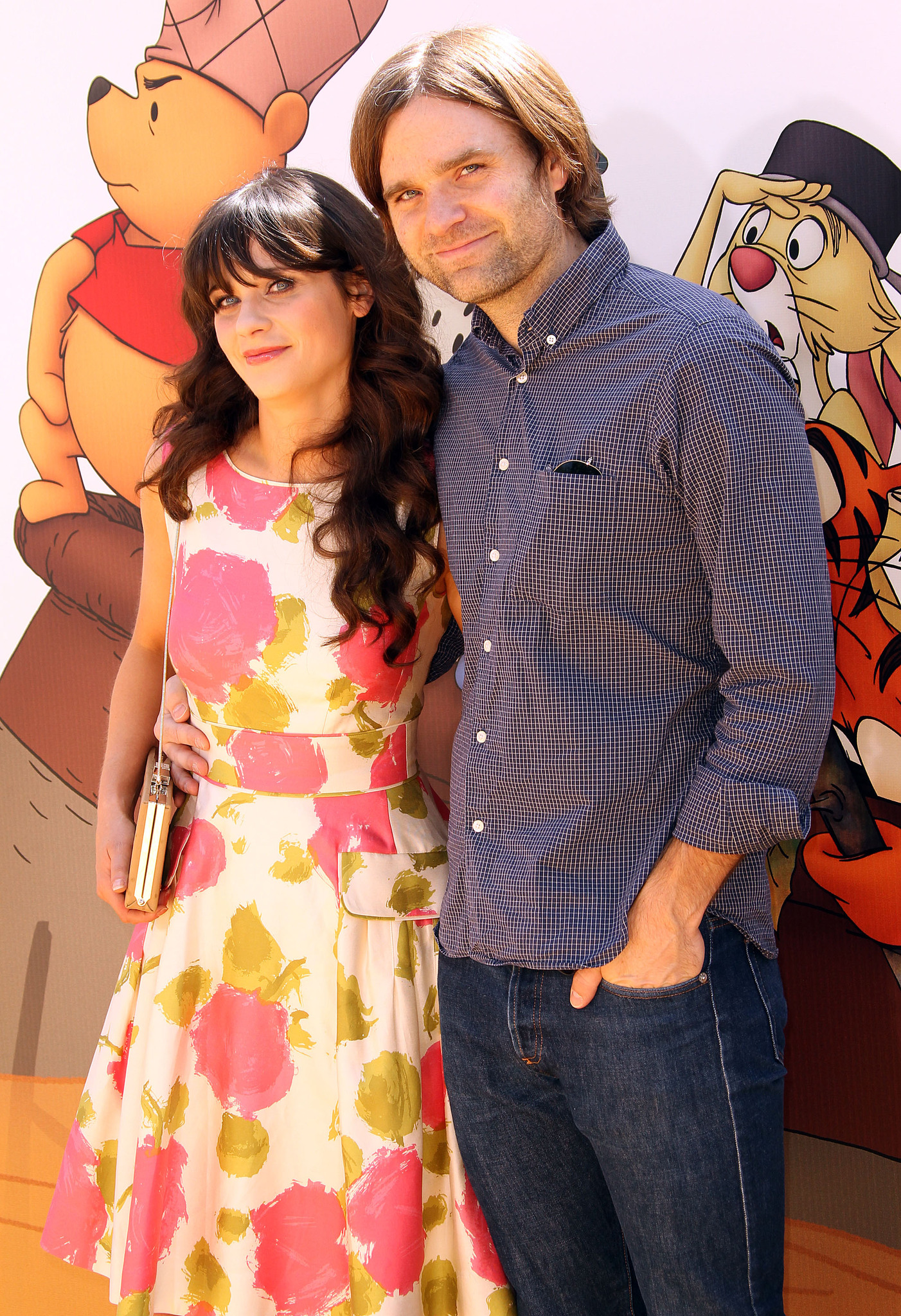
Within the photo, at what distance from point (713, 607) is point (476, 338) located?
0.58 m

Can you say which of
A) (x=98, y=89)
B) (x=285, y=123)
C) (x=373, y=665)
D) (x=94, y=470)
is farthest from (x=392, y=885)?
(x=98, y=89)

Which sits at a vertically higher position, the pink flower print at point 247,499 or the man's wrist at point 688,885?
the pink flower print at point 247,499

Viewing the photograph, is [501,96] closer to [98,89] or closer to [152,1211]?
[98,89]

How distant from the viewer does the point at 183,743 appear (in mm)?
1696

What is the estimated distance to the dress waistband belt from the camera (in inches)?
62.8

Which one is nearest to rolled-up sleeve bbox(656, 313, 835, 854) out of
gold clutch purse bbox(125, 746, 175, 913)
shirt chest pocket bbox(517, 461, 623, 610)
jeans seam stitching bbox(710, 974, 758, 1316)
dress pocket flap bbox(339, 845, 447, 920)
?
shirt chest pocket bbox(517, 461, 623, 610)

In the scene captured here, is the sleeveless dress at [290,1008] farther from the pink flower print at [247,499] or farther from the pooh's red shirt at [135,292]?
the pooh's red shirt at [135,292]

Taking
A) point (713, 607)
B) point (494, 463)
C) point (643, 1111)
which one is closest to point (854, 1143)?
point (643, 1111)

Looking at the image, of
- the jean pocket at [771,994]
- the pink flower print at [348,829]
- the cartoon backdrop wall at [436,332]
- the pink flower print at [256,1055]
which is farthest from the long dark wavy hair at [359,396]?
the jean pocket at [771,994]

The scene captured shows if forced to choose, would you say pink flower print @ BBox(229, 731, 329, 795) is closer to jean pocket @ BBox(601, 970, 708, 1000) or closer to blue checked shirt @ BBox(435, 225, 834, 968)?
blue checked shirt @ BBox(435, 225, 834, 968)

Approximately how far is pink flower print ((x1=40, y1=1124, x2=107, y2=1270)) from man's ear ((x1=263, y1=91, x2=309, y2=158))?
70.1 inches

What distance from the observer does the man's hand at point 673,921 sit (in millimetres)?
1234

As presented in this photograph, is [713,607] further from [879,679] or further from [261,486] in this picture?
[261,486]

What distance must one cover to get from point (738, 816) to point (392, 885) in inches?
21.9
